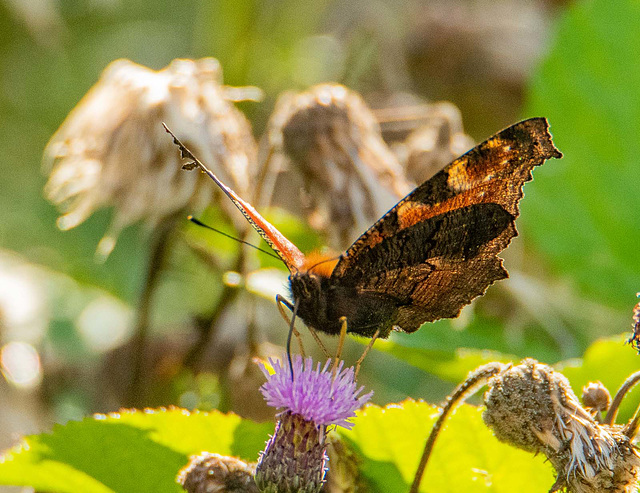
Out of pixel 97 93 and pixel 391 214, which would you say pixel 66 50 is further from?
pixel 391 214

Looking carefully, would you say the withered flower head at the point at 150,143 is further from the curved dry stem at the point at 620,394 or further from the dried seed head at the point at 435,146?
the curved dry stem at the point at 620,394

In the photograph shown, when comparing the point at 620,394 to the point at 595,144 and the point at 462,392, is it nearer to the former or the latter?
the point at 462,392

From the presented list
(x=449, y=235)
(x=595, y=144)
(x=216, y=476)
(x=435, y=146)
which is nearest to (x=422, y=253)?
Answer: (x=449, y=235)

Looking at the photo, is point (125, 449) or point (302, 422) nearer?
point (302, 422)

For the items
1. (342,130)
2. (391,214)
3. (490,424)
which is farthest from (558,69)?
(490,424)

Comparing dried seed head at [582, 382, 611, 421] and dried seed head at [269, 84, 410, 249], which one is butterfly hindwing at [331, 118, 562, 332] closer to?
dried seed head at [582, 382, 611, 421]
